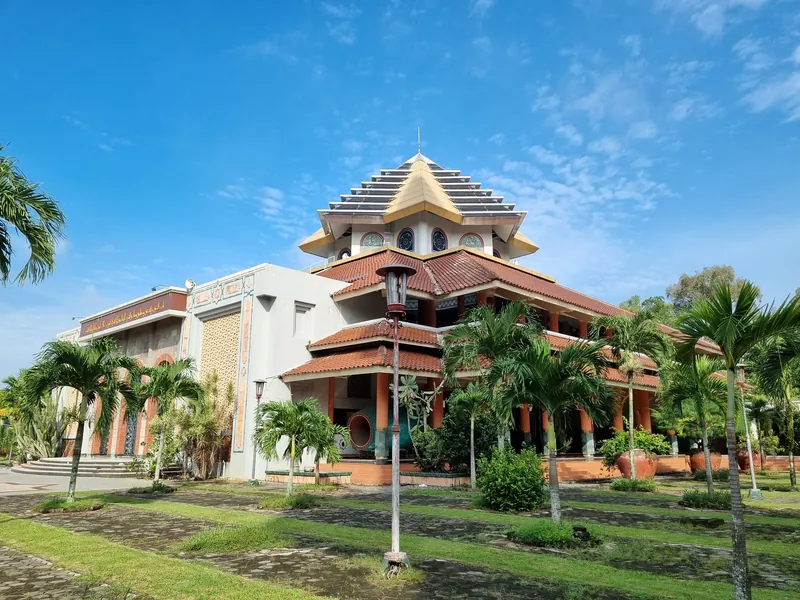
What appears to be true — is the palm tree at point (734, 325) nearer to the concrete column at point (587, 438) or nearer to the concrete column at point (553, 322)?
the concrete column at point (587, 438)

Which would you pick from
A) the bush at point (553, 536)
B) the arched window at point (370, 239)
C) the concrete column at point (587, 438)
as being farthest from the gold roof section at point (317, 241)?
the bush at point (553, 536)

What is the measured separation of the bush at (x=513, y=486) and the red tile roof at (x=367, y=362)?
6.84m

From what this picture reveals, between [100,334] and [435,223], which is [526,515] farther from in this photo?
[100,334]

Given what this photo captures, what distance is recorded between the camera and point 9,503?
13875 millimetres

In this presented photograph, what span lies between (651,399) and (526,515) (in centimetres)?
1941

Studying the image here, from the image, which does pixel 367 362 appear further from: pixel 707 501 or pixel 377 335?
pixel 707 501

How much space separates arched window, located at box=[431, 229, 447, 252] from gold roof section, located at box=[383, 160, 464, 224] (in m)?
0.94

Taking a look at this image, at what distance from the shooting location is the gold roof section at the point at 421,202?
26172 millimetres

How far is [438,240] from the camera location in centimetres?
2791

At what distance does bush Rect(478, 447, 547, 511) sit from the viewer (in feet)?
37.7

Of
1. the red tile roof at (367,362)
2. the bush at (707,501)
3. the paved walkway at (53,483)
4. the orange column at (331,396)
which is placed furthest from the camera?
the orange column at (331,396)

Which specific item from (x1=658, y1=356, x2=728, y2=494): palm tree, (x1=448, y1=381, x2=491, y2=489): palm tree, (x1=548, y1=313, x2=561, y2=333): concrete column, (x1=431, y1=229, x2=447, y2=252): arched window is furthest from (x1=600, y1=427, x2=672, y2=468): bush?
(x1=431, y1=229, x2=447, y2=252): arched window

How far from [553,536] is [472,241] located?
21.2 metres

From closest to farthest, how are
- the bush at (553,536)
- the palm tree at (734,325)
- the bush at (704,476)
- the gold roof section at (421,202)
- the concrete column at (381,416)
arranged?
1. the palm tree at (734,325)
2. the bush at (553,536)
3. the concrete column at (381,416)
4. the bush at (704,476)
5. the gold roof section at (421,202)
